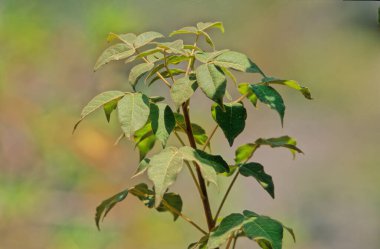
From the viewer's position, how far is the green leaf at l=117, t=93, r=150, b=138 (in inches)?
41.8

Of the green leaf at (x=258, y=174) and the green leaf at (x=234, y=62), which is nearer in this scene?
the green leaf at (x=234, y=62)

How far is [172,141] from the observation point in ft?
6.20

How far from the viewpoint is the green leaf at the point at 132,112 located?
1062 mm

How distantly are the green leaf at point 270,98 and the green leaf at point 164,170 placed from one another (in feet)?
0.63

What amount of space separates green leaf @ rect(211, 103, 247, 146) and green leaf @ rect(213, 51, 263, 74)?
0.29 feet

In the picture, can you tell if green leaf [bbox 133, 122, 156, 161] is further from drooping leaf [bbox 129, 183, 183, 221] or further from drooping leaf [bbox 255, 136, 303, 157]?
drooping leaf [bbox 255, 136, 303, 157]

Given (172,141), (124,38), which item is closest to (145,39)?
(124,38)

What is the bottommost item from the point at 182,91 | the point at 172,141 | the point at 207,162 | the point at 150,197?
the point at 172,141

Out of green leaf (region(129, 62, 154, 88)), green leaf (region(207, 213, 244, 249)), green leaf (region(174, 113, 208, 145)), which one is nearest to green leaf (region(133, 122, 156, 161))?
green leaf (region(174, 113, 208, 145))

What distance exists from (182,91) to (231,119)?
5.0 inches

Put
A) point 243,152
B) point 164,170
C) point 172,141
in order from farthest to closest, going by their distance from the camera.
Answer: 1. point 172,141
2. point 243,152
3. point 164,170

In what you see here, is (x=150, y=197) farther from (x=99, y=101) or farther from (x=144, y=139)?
(x=99, y=101)

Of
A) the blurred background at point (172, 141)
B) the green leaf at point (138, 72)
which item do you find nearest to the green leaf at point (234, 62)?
the green leaf at point (138, 72)

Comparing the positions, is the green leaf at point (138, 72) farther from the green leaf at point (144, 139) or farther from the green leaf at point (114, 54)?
the green leaf at point (144, 139)
